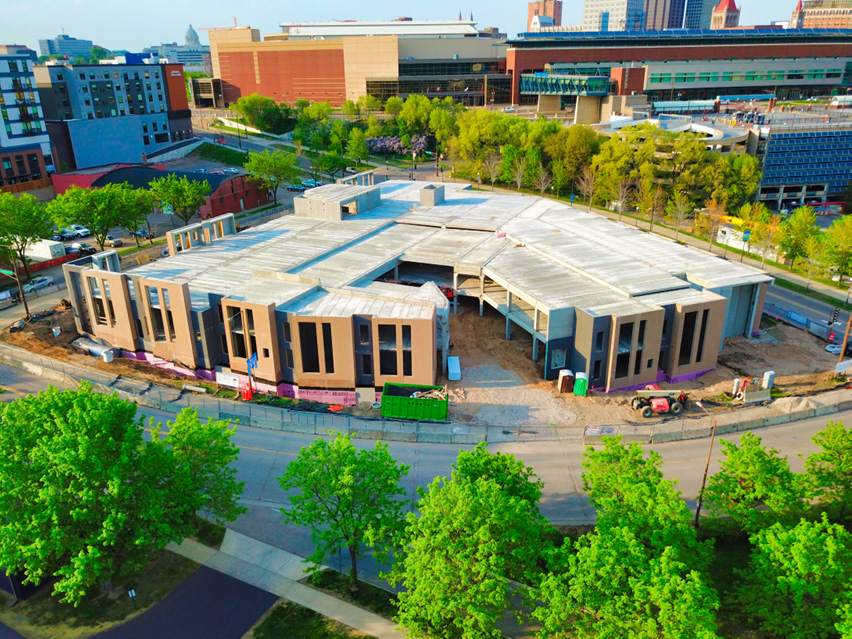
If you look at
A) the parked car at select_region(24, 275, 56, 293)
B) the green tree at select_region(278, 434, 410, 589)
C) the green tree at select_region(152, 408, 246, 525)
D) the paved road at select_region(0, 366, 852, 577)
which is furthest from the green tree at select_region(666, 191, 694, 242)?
the parked car at select_region(24, 275, 56, 293)

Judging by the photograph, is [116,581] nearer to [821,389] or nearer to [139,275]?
[139,275]

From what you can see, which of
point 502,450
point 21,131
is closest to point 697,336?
point 502,450

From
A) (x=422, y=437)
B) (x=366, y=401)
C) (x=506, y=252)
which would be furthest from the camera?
(x=506, y=252)

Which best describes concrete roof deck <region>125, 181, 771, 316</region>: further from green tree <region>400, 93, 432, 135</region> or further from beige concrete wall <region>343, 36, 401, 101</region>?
beige concrete wall <region>343, 36, 401, 101</region>

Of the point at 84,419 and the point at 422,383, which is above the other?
the point at 84,419

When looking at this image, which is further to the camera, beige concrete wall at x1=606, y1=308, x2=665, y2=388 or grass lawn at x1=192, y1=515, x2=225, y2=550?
beige concrete wall at x1=606, y1=308, x2=665, y2=388

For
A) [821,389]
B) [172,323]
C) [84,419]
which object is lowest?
[821,389]

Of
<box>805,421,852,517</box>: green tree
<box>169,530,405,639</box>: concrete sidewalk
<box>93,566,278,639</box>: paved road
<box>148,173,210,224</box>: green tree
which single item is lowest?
<box>169,530,405,639</box>: concrete sidewalk

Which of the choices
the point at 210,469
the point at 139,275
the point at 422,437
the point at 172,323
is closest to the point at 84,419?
the point at 210,469
